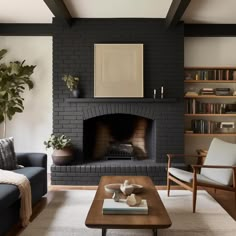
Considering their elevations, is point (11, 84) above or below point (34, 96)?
above

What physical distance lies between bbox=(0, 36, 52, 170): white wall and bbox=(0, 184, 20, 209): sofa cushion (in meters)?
2.79

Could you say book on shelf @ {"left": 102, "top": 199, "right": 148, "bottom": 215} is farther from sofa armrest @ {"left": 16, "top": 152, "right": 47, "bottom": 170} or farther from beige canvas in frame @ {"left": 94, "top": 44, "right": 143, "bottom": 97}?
beige canvas in frame @ {"left": 94, "top": 44, "right": 143, "bottom": 97}

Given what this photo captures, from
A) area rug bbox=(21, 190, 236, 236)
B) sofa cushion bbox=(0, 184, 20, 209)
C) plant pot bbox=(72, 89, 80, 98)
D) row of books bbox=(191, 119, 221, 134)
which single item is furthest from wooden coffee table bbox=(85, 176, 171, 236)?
row of books bbox=(191, 119, 221, 134)

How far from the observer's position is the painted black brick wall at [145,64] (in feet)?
17.4

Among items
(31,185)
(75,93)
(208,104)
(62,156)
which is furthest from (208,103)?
(31,185)

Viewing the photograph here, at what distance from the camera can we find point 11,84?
213 inches

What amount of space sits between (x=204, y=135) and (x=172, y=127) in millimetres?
644

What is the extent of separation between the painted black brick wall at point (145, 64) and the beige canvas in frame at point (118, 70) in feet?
0.36

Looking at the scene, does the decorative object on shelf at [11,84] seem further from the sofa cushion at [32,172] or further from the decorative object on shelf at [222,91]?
the decorative object on shelf at [222,91]

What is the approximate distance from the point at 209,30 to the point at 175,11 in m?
1.36

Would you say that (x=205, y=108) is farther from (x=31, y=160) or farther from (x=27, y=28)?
(x=27, y=28)

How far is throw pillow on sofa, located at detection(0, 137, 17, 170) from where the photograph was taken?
376cm

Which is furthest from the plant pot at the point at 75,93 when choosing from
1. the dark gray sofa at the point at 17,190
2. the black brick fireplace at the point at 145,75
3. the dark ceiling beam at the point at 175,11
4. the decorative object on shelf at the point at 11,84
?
the dark ceiling beam at the point at 175,11

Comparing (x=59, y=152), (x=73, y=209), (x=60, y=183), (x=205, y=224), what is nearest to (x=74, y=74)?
(x=59, y=152)
